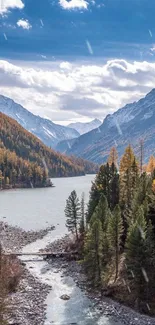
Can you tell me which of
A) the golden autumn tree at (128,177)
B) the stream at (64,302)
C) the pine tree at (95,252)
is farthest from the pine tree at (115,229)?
the golden autumn tree at (128,177)

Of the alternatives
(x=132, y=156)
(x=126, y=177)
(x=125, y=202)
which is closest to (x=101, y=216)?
(x=125, y=202)

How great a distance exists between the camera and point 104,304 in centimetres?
5153

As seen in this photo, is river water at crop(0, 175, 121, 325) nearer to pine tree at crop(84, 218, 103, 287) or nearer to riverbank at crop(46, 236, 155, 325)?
riverbank at crop(46, 236, 155, 325)

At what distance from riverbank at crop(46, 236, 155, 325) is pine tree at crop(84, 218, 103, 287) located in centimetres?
213

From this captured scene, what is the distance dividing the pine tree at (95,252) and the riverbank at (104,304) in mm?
2125

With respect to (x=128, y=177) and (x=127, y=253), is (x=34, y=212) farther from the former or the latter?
(x=127, y=253)

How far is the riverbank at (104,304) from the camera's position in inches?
1820

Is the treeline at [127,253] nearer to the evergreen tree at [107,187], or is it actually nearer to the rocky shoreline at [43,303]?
the rocky shoreline at [43,303]

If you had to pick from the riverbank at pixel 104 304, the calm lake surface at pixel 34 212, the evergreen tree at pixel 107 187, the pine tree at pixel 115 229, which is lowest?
the riverbank at pixel 104 304

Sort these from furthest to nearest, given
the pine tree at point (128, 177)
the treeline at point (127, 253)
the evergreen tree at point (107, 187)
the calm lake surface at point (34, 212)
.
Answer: the calm lake surface at point (34, 212), the evergreen tree at point (107, 187), the pine tree at point (128, 177), the treeline at point (127, 253)

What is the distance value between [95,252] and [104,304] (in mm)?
7206

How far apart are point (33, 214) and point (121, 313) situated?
86049 mm

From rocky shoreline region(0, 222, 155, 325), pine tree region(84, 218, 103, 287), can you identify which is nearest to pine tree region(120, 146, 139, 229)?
rocky shoreline region(0, 222, 155, 325)

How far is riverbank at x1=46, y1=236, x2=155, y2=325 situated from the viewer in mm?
46228
